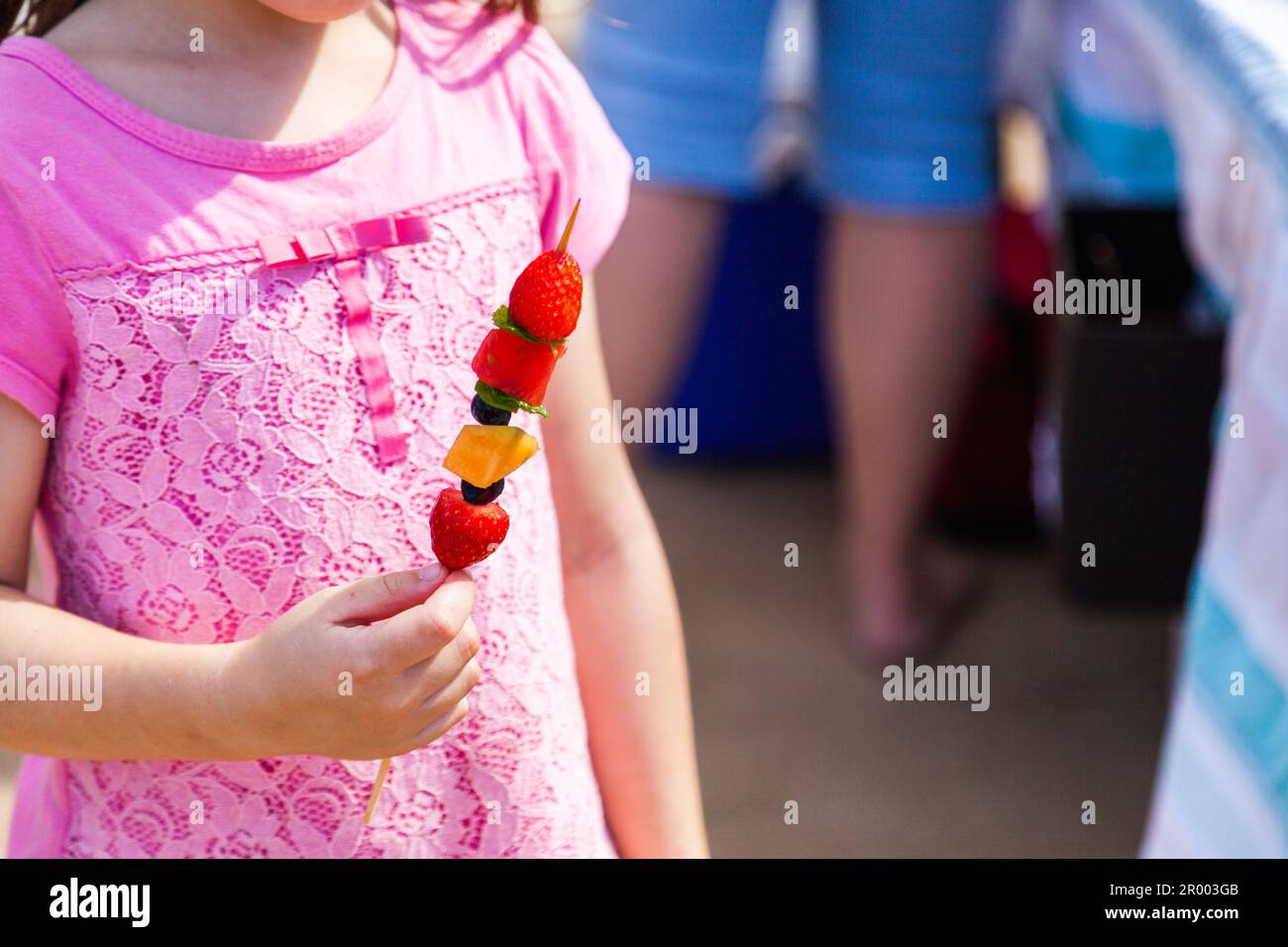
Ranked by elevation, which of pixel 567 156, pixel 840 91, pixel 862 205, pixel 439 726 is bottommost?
pixel 439 726

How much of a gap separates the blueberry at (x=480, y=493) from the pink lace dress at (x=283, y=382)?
13cm

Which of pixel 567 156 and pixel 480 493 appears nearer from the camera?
pixel 480 493

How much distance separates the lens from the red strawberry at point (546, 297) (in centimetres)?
78

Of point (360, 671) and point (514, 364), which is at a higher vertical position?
point (514, 364)

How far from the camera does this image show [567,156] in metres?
1.00

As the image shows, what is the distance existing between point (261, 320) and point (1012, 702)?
1.65 metres

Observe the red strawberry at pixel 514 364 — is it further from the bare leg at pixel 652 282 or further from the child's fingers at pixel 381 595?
the bare leg at pixel 652 282

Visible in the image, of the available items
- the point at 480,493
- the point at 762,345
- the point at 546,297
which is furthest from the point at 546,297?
the point at 762,345

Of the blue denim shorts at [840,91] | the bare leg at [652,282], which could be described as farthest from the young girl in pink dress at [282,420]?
the bare leg at [652,282]

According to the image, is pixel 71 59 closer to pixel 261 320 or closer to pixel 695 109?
pixel 261 320

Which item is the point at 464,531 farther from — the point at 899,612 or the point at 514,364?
the point at 899,612

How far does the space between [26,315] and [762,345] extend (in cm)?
212

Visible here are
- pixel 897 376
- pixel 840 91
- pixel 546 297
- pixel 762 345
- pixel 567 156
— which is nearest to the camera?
pixel 546 297

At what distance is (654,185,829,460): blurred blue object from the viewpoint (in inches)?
110
